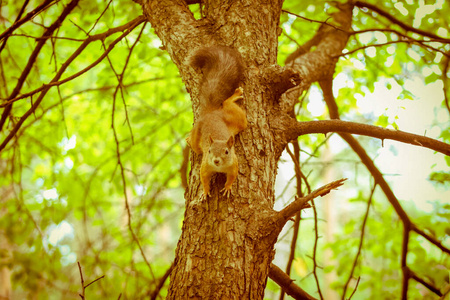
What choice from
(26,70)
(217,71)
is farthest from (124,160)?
(217,71)

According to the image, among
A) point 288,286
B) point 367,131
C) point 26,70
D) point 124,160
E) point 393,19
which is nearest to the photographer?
point 367,131

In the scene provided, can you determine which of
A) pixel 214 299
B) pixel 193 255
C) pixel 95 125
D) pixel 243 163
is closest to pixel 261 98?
pixel 243 163

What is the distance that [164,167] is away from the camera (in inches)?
168

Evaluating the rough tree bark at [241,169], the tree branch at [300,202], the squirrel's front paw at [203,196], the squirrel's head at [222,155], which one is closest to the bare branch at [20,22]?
the rough tree bark at [241,169]

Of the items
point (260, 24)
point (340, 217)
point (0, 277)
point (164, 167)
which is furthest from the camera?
point (340, 217)

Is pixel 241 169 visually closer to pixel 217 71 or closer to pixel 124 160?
pixel 217 71

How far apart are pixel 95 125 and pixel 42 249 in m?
1.99

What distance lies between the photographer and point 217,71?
199cm

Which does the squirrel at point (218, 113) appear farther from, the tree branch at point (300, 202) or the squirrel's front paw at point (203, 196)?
the tree branch at point (300, 202)

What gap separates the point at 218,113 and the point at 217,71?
281mm

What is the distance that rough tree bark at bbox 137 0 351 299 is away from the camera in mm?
1523

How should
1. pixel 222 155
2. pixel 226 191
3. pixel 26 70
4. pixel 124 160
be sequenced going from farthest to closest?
pixel 124 160, pixel 26 70, pixel 222 155, pixel 226 191

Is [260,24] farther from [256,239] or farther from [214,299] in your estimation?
[214,299]

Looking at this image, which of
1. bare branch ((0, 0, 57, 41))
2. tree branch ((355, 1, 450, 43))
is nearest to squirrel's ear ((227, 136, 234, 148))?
bare branch ((0, 0, 57, 41))
